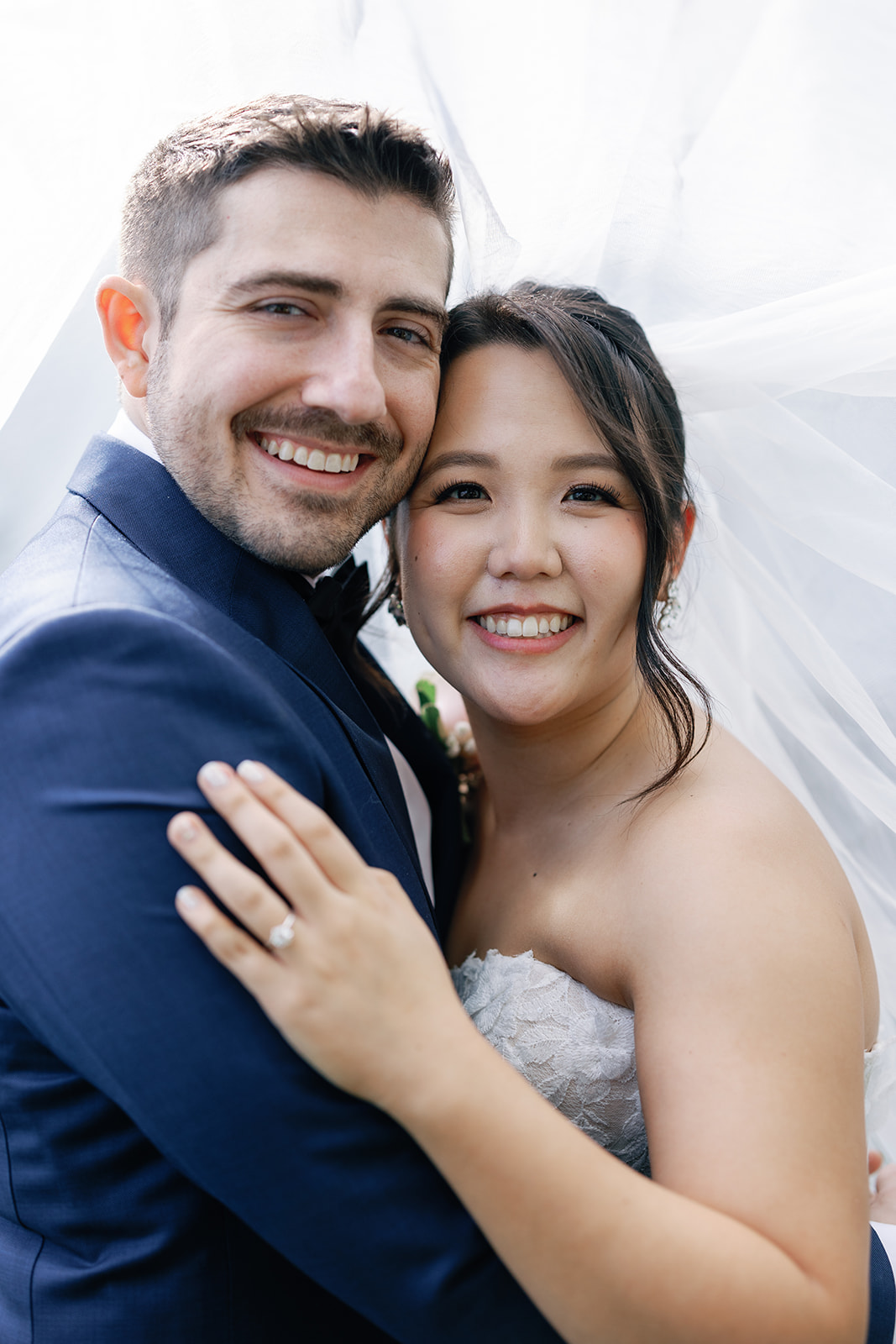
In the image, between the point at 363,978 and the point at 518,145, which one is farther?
the point at 518,145

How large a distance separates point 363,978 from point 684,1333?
23.3 inches

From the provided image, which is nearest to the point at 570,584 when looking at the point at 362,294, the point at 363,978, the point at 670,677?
the point at 670,677

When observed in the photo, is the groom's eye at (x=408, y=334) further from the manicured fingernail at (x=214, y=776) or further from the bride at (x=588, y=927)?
the manicured fingernail at (x=214, y=776)

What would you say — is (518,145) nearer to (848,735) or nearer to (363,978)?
(848,735)

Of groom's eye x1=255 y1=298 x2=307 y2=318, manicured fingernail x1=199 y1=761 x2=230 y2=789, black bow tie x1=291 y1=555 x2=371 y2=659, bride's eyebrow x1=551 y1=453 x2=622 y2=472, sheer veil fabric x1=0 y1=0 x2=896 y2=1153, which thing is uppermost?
sheer veil fabric x1=0 y1=0 x2=896 y2=1153

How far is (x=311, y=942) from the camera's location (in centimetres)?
125

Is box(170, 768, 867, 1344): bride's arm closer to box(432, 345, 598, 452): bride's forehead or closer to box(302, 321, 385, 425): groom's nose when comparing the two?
box(302, 321, 385, 425): groom's nose

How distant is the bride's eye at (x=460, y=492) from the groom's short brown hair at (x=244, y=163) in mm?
542

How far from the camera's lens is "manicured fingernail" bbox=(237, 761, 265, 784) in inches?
51.1

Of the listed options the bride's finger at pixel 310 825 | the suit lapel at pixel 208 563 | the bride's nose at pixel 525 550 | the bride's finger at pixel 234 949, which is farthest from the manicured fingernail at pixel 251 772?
the bride's nose at pixel 525 550

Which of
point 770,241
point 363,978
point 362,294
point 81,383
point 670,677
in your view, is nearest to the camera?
point 363,978

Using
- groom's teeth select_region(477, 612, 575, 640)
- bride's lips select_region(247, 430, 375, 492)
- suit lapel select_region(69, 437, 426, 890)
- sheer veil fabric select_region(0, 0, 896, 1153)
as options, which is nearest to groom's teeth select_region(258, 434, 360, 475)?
bride's lips select_region(247, 430, 375, 492)

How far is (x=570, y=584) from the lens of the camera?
6.88ft

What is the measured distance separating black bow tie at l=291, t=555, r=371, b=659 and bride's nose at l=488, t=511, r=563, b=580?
305 mm
